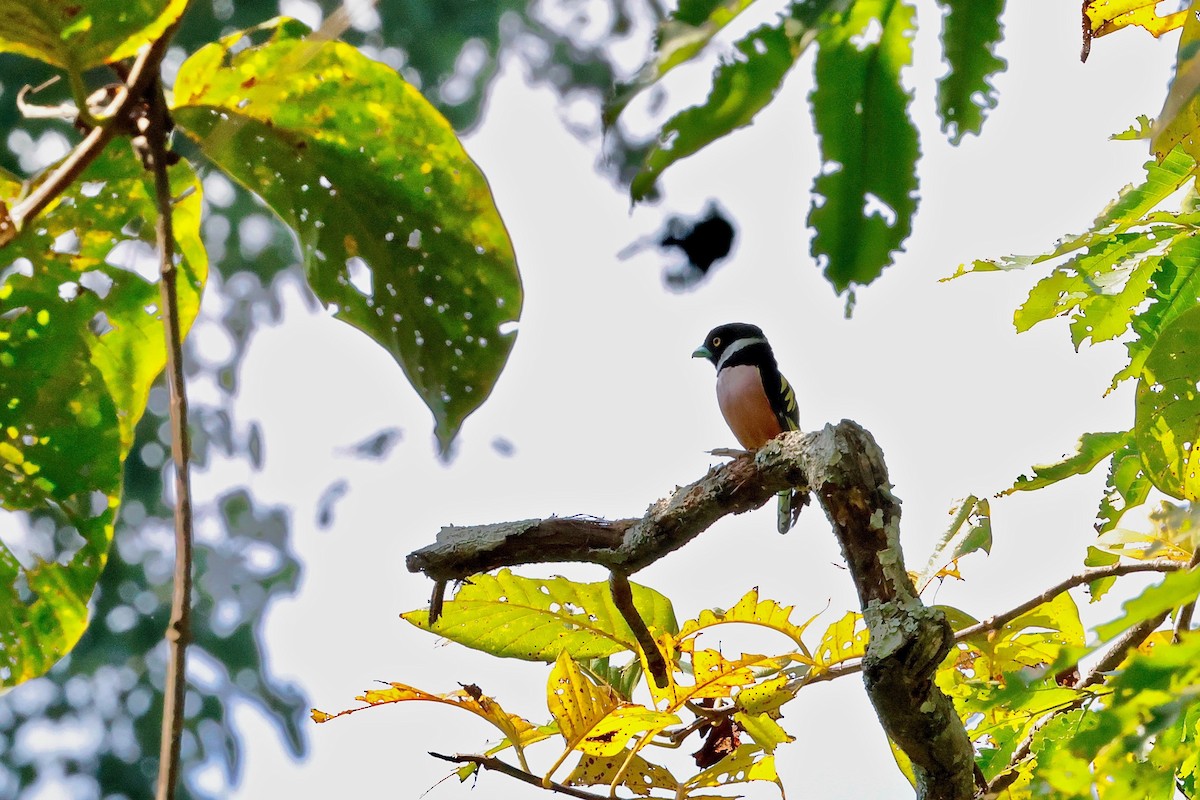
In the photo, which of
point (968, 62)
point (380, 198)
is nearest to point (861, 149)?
point (968, 62)

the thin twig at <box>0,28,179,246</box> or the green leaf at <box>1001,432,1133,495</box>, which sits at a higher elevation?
the thin twig at <box>0,28,179,246</box>

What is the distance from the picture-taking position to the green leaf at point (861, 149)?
299 millimetres

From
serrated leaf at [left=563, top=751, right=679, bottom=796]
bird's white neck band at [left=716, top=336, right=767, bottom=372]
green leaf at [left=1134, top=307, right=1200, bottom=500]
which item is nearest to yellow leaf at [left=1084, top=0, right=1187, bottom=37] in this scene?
green leaf at [left=1134, top=307, right=1200, bottom=500]

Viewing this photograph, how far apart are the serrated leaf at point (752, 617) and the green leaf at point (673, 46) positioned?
2.43 ft

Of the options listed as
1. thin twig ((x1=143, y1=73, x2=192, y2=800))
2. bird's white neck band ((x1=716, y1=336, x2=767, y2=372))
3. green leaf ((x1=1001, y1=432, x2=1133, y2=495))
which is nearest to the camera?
thin twig ((x1=143, y1=73, x2=192, y2=800))

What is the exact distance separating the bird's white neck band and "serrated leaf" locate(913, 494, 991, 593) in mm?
1158

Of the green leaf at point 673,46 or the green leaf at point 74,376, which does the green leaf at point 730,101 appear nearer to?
the green leaf at point 673,46

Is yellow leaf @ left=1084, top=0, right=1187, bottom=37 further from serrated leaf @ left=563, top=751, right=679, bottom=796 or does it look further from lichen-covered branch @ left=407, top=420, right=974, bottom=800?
serrated leaf @ left=563, top=751, right=679, bottom=796

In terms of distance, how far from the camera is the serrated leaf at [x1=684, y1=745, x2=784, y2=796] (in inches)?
35.9

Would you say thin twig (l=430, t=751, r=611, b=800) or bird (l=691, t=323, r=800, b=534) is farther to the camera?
bird (l=691, t=323, r=800, b=534)

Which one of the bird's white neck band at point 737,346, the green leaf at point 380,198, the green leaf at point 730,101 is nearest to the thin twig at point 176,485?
the green leaf at point 380,198

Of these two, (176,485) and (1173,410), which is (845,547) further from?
(176,485)

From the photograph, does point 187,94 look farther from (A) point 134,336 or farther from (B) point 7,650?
(B) point 7,650

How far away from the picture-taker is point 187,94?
669 millimetres
